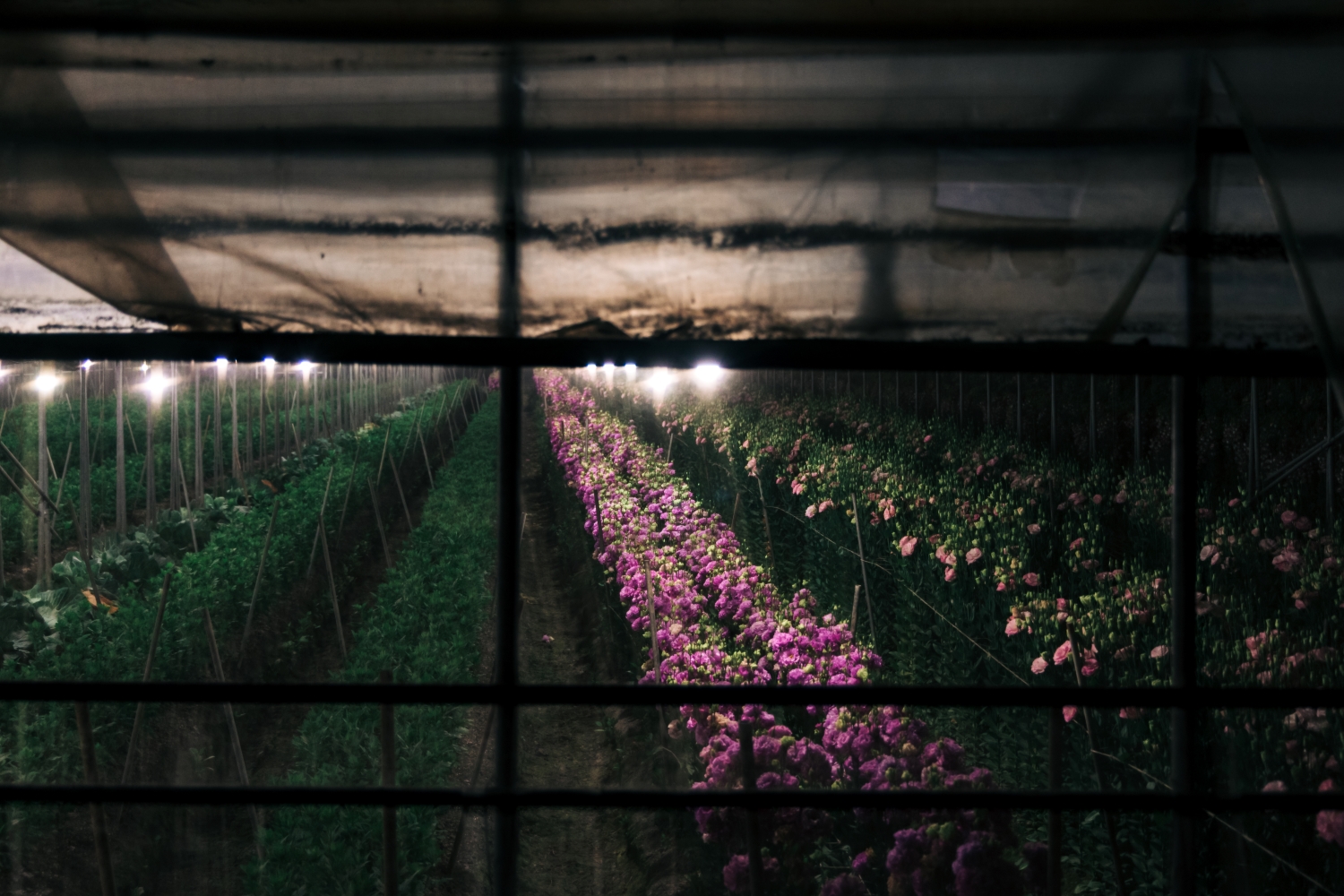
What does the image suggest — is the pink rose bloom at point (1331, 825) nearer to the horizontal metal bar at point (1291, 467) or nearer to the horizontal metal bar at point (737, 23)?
the horizontal metal bar at point (737, 23)

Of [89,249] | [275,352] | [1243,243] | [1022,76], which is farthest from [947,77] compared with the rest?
[89,249]

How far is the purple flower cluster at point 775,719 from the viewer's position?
8.33 feet

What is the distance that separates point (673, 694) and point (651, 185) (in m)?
1.05

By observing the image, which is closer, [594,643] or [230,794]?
[230,794]

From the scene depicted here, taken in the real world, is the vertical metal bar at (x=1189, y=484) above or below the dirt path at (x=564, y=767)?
above

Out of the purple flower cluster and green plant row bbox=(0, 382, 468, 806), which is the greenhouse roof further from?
green plant row bbox=(0, 382, 468, 806)

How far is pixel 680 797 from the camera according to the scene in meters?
1.75

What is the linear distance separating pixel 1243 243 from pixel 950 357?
653 millimetres

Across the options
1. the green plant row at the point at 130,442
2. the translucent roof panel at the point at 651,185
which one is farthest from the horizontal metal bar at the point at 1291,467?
the green plant row at the point at 130,442

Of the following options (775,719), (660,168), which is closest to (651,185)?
(660,168)

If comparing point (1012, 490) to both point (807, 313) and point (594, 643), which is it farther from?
point (807, 313)

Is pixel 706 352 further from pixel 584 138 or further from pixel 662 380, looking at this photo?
pixel 662 380

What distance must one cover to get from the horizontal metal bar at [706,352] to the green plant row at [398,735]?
3.31 meters

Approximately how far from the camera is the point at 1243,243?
1.81 meters
